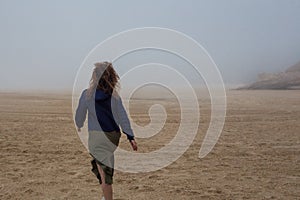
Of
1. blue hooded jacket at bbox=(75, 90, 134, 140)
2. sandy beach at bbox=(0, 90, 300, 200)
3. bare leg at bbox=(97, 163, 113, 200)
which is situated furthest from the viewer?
sandy beach at bbox=(0, 90, 300, 200)

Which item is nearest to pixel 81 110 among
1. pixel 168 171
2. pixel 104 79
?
pixel 104 79

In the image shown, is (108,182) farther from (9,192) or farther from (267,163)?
(267,163)

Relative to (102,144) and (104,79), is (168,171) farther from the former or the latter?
(104,79)

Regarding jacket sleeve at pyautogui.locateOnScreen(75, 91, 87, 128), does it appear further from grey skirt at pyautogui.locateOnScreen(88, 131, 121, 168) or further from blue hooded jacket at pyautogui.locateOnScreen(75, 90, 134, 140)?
grey skirt at pyautogui.locateOnScreen(88, 131, 121, 168)

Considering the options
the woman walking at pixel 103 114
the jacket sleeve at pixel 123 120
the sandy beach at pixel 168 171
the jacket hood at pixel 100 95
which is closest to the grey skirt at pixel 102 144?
the woman walking at pixel 103 114

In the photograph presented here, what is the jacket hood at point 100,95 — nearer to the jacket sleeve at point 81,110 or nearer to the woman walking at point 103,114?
the woman walking at point 103,114

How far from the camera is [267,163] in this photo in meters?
7.74

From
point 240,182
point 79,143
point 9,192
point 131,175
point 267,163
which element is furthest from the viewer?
point 79,143

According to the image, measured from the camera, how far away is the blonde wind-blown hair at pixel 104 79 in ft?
14.4

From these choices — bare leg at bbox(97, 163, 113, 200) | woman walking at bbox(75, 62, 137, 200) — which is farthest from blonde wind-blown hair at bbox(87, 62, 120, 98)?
bare leg at bbox(97, 163, 113, 200)

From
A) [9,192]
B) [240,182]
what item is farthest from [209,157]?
[9,192]

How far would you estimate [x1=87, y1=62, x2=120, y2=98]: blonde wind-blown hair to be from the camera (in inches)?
173

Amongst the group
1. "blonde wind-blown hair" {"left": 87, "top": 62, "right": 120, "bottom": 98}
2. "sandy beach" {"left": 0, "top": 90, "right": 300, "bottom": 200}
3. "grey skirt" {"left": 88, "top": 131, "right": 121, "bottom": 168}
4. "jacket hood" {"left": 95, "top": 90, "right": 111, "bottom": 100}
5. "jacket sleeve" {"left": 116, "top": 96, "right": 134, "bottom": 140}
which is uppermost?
"blonde wind-blown hair" {"left": 87, "top": 62, "right": 120, "bottom": 98}

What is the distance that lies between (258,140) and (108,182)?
22.6ft
